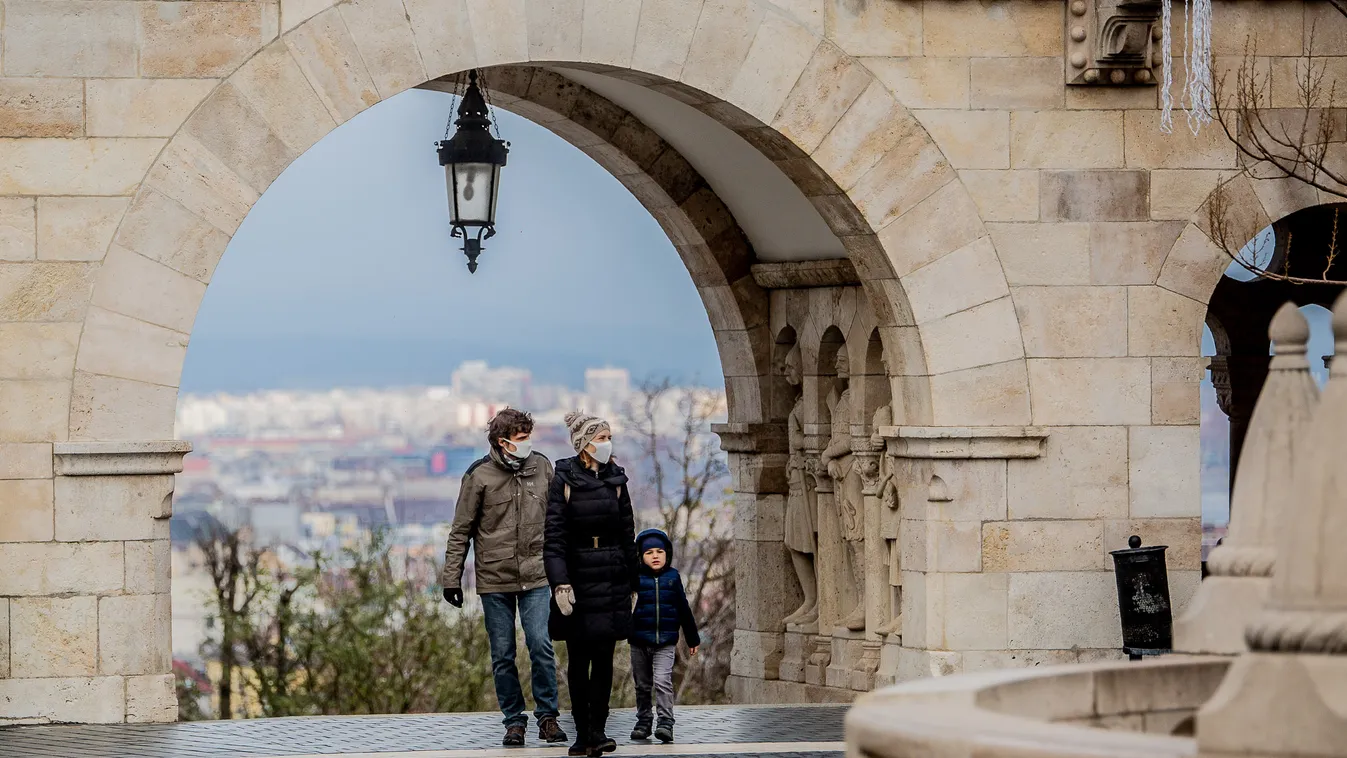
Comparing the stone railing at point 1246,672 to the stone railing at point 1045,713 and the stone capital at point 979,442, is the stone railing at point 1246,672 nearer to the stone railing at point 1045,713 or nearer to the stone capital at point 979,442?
the stone railing at point 1045,713

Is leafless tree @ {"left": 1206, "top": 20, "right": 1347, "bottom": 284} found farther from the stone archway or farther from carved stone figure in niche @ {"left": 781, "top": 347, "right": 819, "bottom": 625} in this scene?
carved stone figure in niche @ {"left": 781, "top": 347, "right": 819, "bottom": 625}

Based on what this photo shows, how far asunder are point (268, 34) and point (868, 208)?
302 centimetres

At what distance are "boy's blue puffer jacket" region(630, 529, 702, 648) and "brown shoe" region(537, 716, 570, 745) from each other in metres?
0.53

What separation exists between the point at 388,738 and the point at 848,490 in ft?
12.5

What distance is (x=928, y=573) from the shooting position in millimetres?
10812

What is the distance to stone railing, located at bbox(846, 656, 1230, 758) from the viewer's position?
4.83m

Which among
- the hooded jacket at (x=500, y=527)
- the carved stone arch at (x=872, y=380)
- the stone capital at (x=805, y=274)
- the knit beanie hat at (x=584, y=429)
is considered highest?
the stone capital at (x=805, y=274)

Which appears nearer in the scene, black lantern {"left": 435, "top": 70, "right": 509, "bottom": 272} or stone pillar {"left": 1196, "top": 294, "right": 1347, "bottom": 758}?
stone pillar {"left": 1196, "top": 294, "right": 1347, "bottom": 758}

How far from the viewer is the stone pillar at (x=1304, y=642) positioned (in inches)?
184

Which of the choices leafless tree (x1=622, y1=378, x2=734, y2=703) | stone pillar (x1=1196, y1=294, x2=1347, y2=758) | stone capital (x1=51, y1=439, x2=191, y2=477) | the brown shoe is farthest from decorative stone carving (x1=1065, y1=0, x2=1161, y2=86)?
leafless tree (x1=622, y1=378, x2=734, y2=703)

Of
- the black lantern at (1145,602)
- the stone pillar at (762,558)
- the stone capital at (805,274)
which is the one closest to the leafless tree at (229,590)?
the stone pillar at (762,558)

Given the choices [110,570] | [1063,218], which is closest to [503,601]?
[110,570]

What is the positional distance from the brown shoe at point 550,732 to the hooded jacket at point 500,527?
0.60 meters

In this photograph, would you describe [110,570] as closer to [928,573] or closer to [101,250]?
[101,250]
